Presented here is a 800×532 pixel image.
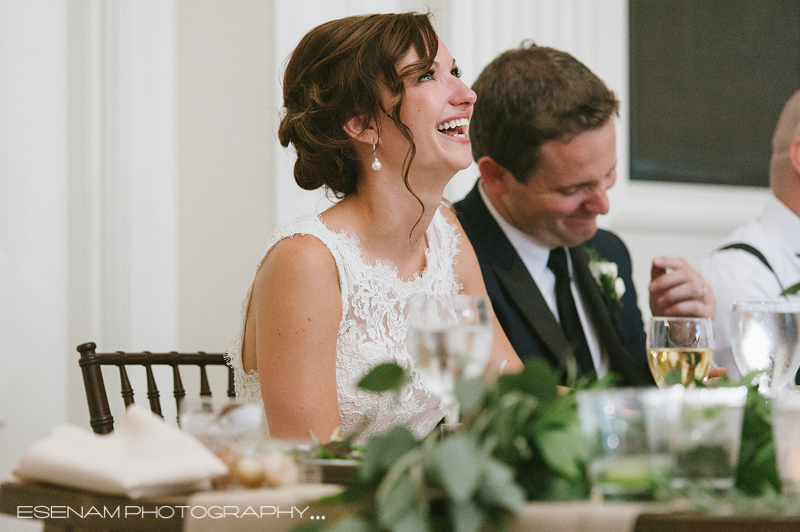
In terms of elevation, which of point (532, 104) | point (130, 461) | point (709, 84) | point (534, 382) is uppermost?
point (709, 84)

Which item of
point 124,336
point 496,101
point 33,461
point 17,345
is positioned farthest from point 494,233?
point 33,461

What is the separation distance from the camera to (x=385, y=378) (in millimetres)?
650

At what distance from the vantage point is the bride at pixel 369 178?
1769mm

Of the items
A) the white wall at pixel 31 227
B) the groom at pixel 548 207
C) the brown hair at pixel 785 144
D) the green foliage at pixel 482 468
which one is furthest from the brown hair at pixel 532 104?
the green foliage at pixel 482 468

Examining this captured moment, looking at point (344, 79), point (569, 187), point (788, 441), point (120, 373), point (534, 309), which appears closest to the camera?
point (788, 441)

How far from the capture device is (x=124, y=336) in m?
2.46

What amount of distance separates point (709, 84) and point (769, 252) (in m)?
1.22

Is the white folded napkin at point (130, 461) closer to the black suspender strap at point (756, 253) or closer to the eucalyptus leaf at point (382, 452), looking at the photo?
the eucalyptus leaf at point (382, 452)

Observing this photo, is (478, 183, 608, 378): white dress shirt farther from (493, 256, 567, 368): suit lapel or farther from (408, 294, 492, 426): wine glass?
(408, 294, 492, 426): wine glass

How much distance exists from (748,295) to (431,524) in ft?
6.41

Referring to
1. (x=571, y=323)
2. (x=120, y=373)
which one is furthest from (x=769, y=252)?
(x=120, y=373)

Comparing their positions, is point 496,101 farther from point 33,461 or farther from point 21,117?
point 33,461

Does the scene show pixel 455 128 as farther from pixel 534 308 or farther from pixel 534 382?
pixel 534 382

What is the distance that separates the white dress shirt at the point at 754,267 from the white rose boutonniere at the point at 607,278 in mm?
286
